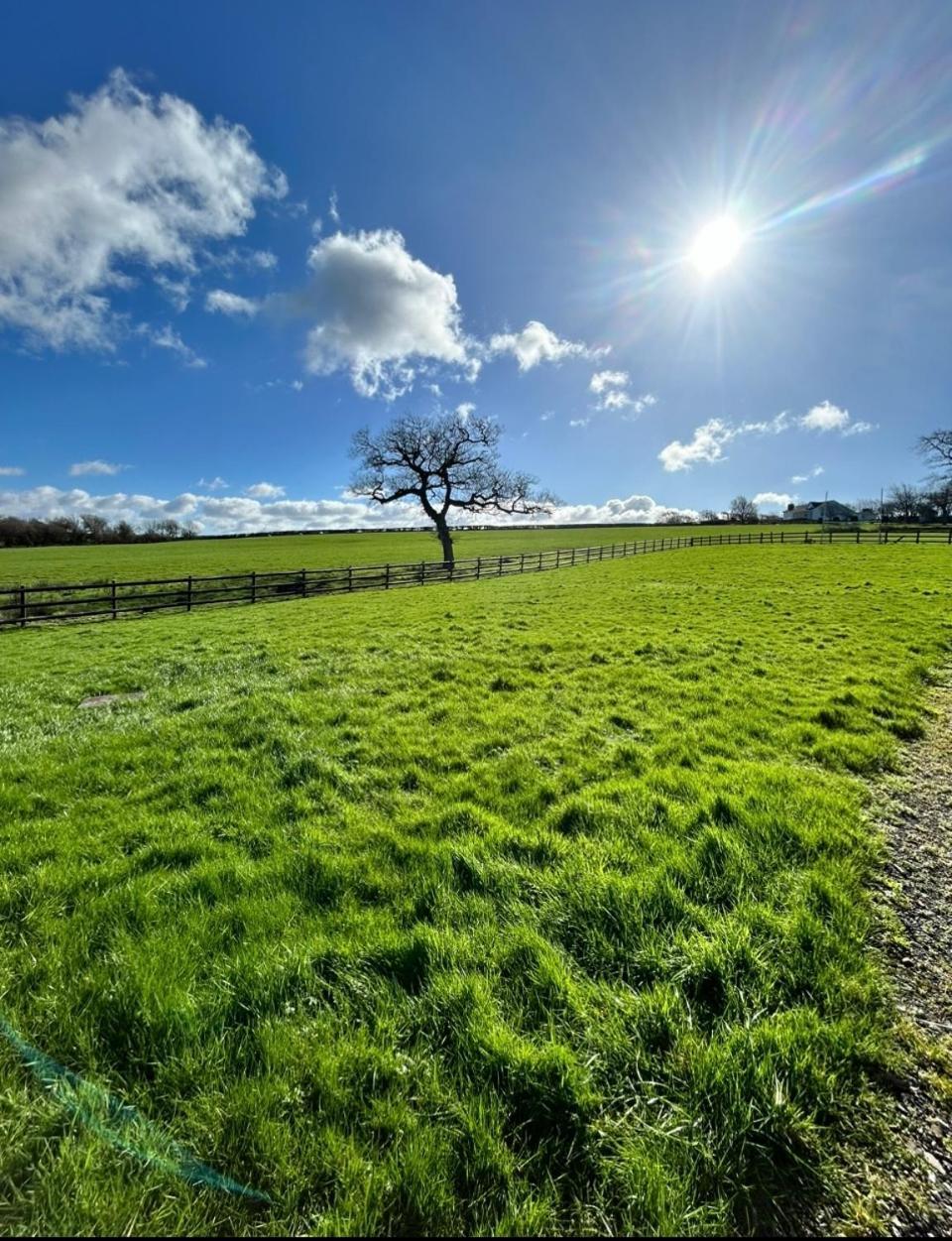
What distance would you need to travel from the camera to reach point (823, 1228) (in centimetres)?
167

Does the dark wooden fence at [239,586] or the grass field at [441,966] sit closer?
the grass field at [441,966]

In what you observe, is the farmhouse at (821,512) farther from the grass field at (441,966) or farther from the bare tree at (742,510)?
the grass field at (441,966)

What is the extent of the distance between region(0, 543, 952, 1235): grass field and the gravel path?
14 cm

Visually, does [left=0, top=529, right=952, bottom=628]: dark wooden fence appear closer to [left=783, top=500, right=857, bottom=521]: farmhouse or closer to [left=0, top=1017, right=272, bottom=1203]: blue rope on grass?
[left=0, top=1017, right=272, bottom=1203]: blue rope on grass

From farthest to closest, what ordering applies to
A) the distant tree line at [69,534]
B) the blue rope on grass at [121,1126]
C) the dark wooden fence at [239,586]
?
1. the distant tree line at [69,534]
2. the dark wooden fence at [239,586]
3. the blue rope on grass at [121,1126]

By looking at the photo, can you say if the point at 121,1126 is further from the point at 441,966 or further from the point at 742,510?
the point at 742,510

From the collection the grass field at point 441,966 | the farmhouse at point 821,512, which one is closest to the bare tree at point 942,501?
the farmhouse at point 821,512

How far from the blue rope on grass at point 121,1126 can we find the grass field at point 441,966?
0.04 ft

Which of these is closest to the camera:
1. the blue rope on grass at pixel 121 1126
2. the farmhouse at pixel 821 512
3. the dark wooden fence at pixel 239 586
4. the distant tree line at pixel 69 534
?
the blue rope on grass at pixel 121 1126

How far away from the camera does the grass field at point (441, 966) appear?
1780 mm

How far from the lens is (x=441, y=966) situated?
2.70 metres

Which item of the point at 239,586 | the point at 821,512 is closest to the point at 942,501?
the point at 821,512

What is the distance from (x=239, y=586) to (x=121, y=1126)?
24081mm

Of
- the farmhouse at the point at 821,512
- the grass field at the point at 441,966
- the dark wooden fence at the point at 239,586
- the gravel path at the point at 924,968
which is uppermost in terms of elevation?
the farmhouse at the point at 821,512
